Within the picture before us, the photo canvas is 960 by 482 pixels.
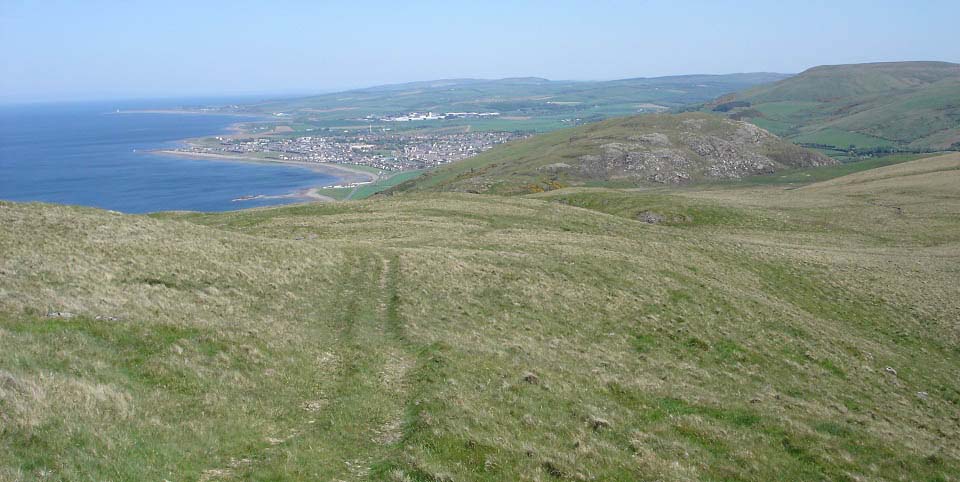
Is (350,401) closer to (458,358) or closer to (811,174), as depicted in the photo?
(458,358)

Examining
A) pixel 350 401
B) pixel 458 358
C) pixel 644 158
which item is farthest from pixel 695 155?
pixel 350 401

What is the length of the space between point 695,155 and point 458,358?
6017 inches

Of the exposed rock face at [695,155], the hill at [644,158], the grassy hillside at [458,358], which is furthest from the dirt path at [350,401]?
the exposed rock face at [695,155]

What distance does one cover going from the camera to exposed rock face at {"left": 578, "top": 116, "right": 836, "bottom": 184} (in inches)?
5832

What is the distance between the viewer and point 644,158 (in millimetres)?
152375

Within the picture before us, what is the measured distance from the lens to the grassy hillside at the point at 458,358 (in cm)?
1348

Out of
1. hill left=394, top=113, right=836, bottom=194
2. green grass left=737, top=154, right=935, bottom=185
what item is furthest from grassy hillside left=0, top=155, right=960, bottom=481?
green grass left=737, top=154, right=935, bottom=185

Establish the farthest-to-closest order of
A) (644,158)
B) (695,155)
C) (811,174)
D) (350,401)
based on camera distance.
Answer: (695,155) → (644,158) → (811,174) → (350,401)

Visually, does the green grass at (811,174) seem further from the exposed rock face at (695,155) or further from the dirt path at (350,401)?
the dirt path at (350,401)

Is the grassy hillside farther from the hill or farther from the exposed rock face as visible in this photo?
the exposed rock face

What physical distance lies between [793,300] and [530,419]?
104ft

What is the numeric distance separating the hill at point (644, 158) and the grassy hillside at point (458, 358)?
84846 mm

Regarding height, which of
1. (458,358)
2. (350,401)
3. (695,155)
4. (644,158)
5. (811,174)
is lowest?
(811,174)

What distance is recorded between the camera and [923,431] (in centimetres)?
2161
